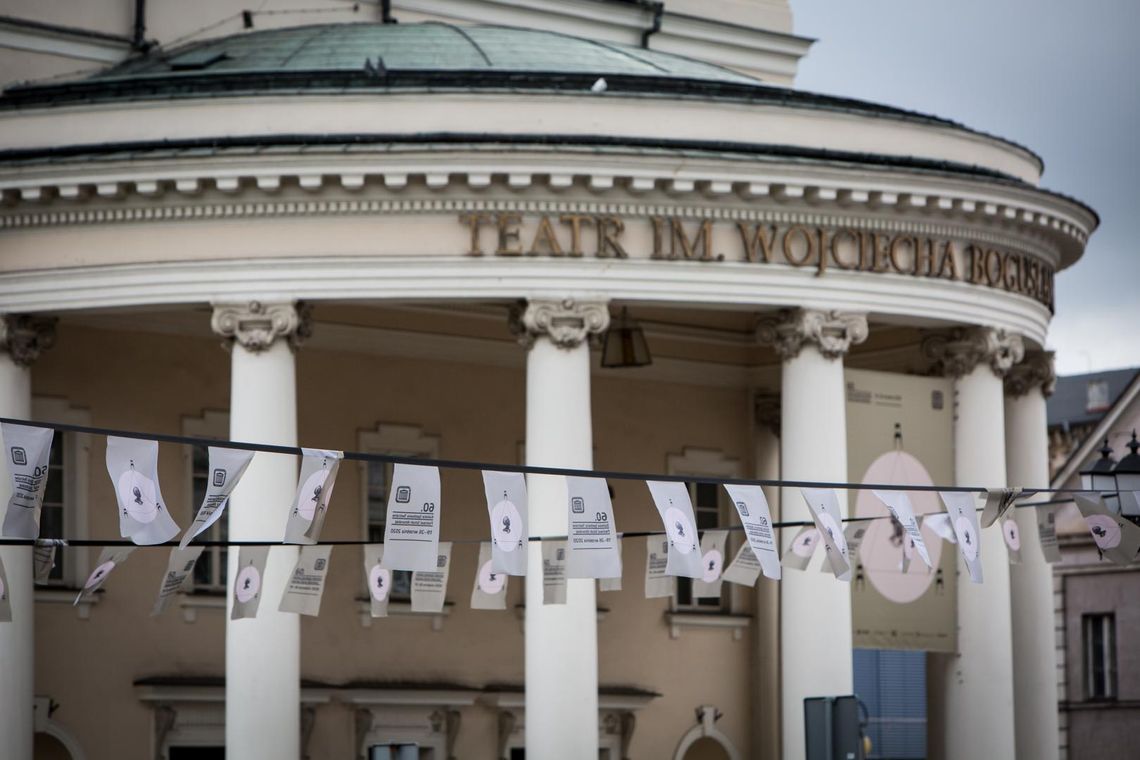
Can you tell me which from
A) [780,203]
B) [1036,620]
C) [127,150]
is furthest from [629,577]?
[127,150]

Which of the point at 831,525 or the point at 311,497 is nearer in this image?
the point at 311,497

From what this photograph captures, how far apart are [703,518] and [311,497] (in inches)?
735

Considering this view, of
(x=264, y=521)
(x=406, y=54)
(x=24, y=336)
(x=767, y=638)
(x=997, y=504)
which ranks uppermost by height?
(x=406, y=54)

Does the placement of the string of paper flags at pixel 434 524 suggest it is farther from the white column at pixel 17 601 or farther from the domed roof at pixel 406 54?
the domed roof at pixel 406 54

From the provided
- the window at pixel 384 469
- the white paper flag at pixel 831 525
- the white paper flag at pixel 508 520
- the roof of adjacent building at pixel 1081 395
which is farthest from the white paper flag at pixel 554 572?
the roof of adjacent building at pixel 1081 395

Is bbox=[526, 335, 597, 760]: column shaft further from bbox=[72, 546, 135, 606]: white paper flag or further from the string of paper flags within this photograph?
bbox=[72, 546, 135, 606]: white paper flag

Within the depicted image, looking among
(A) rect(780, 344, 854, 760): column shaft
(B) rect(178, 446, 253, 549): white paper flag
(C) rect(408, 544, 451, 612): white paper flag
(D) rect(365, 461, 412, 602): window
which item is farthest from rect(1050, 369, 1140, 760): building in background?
(B) rect(178, 446, 253, 549): white paper flag

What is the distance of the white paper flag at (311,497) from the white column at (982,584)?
1395cm

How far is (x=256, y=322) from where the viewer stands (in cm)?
3152

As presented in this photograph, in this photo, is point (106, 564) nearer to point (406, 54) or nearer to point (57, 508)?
point (57, 508)

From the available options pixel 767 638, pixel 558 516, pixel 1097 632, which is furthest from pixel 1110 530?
pixel 1097 632

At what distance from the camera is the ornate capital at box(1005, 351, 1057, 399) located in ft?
123

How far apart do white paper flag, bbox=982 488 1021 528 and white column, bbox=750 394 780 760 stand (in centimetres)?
1289

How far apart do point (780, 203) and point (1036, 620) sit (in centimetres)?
892
